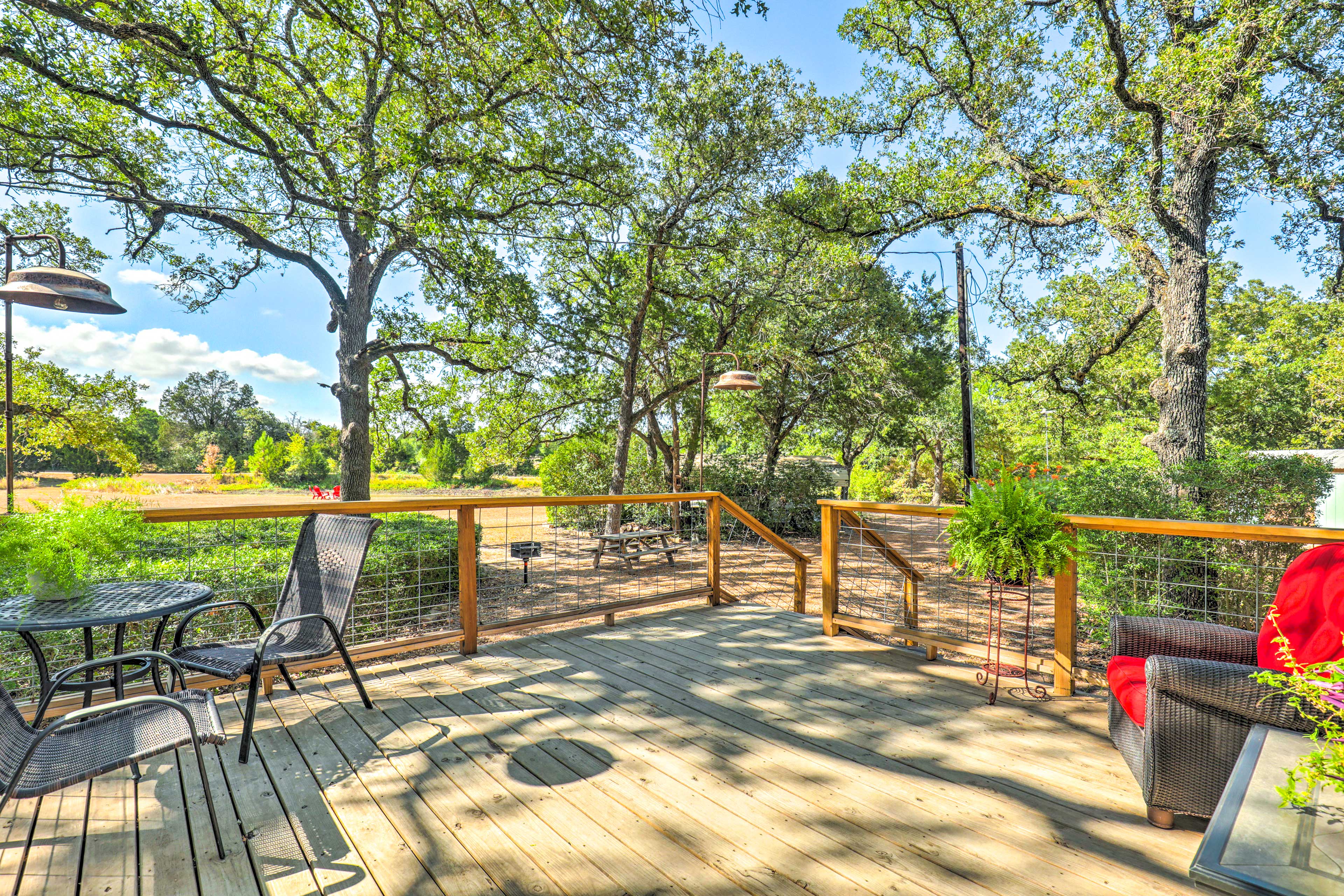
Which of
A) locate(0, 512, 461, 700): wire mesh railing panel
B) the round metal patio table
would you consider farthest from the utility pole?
the round metal patio table

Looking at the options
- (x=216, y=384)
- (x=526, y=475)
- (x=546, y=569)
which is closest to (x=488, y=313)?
(x=546, y=569)

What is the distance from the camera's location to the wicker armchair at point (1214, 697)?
1.77 meters

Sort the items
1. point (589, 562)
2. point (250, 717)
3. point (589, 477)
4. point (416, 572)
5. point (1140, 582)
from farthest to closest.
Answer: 1. point (589, 477)
2. point (589, 562)
3. point (416, 572)
4. point (1140, 582)
5. point (250, 717)

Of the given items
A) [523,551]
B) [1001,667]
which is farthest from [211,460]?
[1001,667]

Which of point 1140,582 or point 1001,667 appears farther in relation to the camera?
point 1140,582

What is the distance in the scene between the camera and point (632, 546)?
998 centimetres

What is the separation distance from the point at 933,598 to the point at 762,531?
357 cm

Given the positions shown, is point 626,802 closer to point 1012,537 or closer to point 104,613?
point 104,613

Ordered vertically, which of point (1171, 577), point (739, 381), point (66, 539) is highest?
point (739, 381)

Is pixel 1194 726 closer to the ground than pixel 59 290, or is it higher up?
closer to the ground

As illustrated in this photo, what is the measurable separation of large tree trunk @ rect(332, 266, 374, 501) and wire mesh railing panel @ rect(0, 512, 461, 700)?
6.02ft

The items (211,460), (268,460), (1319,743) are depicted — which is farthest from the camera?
(211,460)

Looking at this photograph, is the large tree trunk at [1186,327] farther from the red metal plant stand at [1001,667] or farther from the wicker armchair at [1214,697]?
the wicker armchair at [1214,697]

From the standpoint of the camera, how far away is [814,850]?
1.81 m
